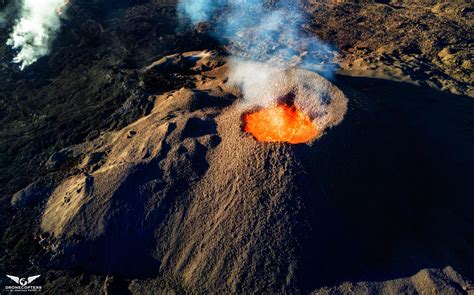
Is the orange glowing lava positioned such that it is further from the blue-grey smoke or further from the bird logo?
the bird logo

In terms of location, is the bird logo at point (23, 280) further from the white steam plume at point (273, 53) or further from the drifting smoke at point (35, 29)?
the drifting smoke at point (35, 29)

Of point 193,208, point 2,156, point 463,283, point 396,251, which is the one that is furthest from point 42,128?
point 463,283

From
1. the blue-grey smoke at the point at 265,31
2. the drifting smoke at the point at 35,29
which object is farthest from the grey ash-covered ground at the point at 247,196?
the drifting smoke at the point at 35,29

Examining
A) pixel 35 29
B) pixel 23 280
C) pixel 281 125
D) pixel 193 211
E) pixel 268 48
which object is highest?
pixel 281 125

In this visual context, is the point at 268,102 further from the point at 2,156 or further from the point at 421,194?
the point at 2,156

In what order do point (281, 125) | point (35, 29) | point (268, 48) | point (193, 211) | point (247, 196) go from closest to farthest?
1. point (247, 196)
2. point (193, 211)
3. point (281, 125)
4. point (268, 48)
5. point (35, 29)

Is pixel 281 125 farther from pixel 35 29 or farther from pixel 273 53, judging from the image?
pixel 35 29

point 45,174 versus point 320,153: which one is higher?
point 320,153

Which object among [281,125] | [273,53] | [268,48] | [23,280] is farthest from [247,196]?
[268,48]
